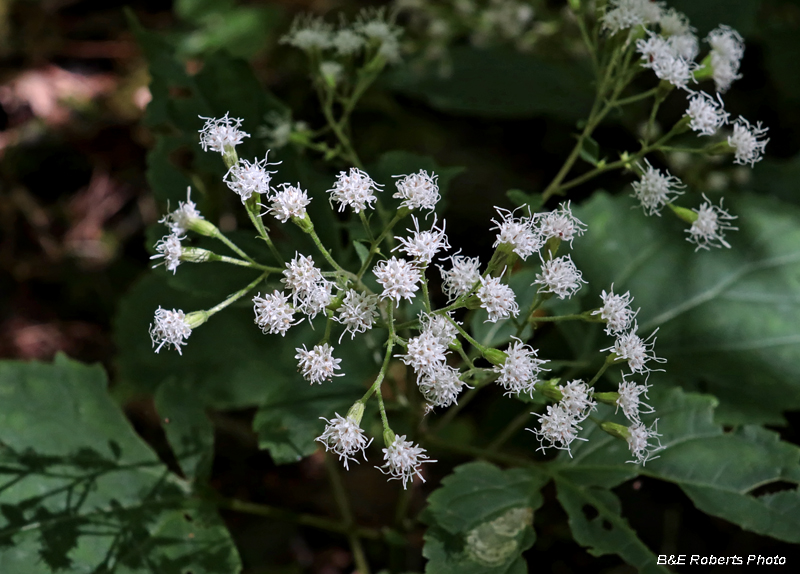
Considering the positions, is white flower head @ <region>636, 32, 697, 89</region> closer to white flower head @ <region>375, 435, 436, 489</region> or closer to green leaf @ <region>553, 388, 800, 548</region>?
green leaf @ <region>553, 388, 800, 548</region>

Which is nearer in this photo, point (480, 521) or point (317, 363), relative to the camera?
point (317, 363)

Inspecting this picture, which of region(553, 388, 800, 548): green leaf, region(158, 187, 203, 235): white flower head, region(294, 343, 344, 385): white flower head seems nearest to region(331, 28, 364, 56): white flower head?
region(158, 187, 203, 235): white flower head

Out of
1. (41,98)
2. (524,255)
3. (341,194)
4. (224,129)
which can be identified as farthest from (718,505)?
(41,98)

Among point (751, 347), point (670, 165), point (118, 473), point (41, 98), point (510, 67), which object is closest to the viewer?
point (118, 473)

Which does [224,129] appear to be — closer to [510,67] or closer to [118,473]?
[118,473]

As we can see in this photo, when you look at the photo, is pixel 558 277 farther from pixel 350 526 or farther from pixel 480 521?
pixel 350 526

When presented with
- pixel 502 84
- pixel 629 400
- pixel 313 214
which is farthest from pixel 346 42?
pixel 629 400
